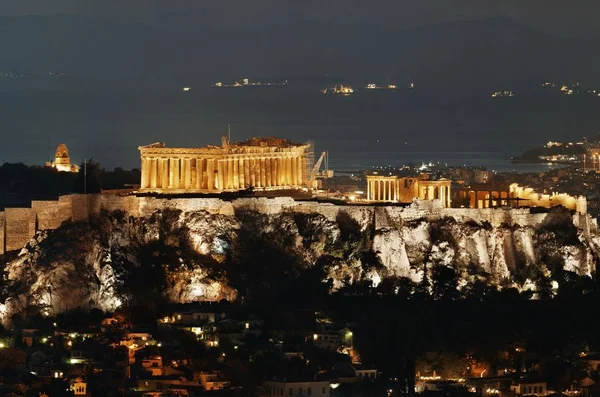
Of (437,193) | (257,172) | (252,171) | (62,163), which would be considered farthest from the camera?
(62,163)

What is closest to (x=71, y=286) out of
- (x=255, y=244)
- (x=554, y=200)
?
(x=255, y=244)

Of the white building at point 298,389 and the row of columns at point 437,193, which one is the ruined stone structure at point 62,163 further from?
the white building at point 298,389

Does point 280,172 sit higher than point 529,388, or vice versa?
point 280,172

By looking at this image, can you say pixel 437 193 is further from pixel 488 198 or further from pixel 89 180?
pixel 89 180

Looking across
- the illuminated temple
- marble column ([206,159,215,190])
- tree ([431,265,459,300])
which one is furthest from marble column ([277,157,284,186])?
tree ([431,265,459,300])

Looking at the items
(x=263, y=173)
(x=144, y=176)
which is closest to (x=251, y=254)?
(x=144, y=176)

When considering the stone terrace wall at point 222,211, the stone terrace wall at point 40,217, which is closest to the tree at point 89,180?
the stone terrace wall at point 222,211
